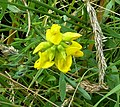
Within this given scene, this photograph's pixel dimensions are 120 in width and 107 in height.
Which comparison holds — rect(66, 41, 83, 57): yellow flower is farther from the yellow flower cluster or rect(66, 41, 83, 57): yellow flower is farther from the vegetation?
the vegetation

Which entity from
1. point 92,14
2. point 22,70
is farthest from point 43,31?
point 92,14

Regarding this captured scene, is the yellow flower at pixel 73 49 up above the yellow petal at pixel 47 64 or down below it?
above

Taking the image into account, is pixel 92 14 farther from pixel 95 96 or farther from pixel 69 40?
pixel 95 96

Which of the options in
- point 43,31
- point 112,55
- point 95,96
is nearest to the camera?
point 43,31

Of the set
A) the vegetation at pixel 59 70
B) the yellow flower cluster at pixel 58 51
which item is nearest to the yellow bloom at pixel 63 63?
the yellow flower cluster at pixel 58 51

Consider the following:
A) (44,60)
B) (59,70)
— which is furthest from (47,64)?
(59,70)

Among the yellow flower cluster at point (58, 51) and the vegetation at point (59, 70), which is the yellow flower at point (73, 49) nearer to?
the yellow flower cluster at point (58, 51)

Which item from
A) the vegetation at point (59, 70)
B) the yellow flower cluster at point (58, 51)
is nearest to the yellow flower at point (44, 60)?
the yellow flower cluster at point (58, 51)

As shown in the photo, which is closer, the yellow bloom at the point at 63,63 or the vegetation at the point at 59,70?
the yellow bloom at the point at 63,63
